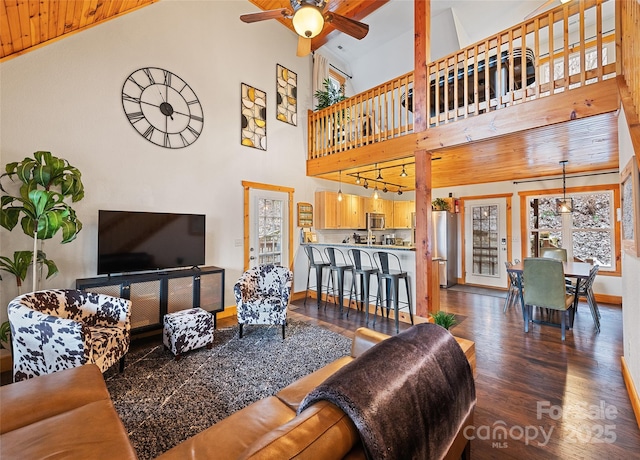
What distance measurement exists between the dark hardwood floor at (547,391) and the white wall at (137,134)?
2672 millimetres

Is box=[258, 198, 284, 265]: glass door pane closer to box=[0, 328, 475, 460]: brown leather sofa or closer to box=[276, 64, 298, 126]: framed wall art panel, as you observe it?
box=[276, 64, 298, 126]: framed wall art panel

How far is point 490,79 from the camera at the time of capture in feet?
11.9

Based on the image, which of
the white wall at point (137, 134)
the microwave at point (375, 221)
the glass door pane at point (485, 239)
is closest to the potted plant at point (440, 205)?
the glass door pane at point (485, 239)

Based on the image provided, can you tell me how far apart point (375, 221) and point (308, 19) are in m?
5.44

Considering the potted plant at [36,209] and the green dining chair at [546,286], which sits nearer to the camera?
the potted plant at [36,209]

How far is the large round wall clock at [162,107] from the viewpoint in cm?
362

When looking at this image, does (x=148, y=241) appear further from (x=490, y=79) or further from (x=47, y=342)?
(x=490, y=79)

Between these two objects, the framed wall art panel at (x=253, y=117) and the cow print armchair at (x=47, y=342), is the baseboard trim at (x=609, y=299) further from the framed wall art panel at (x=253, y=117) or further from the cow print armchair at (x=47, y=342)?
the cow print armchair at (x=47, y=342)

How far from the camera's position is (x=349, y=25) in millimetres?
2857

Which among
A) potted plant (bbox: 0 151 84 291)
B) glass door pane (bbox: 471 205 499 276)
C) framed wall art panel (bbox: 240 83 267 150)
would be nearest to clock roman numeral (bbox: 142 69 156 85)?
Result: framed wall art panel (bbox: 240 83 267 150)

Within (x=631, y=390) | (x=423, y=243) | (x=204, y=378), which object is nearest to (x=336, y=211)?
(x=423, y=243)

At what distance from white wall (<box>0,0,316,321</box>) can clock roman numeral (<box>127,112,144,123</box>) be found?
7cm

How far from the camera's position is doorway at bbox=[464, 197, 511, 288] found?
Result: 6.32 metres

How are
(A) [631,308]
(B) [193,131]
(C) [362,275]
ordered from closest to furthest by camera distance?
1. (A) [631,308]
2. (B) [193,131]
3. (C) [362,275]
